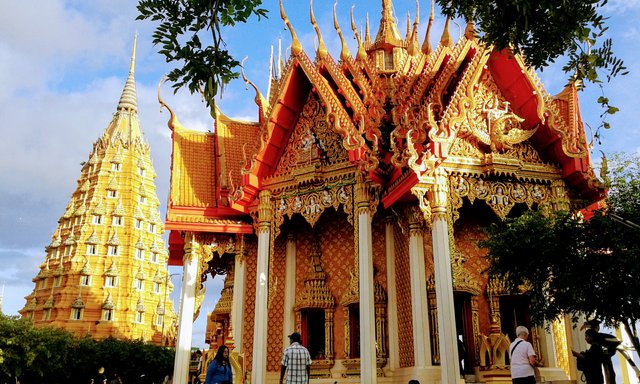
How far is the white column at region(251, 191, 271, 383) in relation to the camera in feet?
39.6

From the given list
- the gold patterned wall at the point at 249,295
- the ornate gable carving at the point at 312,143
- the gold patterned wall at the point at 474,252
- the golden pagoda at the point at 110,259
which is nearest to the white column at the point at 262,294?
the gold patterned wall at the point at 249,295

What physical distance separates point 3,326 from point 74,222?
2396 cm

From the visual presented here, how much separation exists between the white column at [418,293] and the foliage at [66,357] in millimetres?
17239

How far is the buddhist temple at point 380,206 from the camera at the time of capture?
432 inches

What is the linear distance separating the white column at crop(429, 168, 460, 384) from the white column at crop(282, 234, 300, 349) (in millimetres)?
4297

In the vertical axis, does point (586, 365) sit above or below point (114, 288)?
below

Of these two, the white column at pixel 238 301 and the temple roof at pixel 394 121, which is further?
the white column at pixel 238 301

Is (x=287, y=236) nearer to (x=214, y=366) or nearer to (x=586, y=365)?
(x=214, y=366)

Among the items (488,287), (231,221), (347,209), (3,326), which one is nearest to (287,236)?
(231,221)

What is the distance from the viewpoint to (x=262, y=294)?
12477 mm

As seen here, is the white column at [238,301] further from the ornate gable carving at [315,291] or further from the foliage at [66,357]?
the foliage at [66,357]

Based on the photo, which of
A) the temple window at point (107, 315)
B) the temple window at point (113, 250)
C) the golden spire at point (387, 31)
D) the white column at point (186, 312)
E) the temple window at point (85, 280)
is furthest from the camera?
the temple window at point (113, 250)

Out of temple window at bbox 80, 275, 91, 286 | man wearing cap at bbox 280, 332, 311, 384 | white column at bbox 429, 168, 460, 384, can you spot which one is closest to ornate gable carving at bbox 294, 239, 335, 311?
white column at bbox 429, 168, 460, 384

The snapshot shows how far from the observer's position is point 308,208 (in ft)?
42.4
